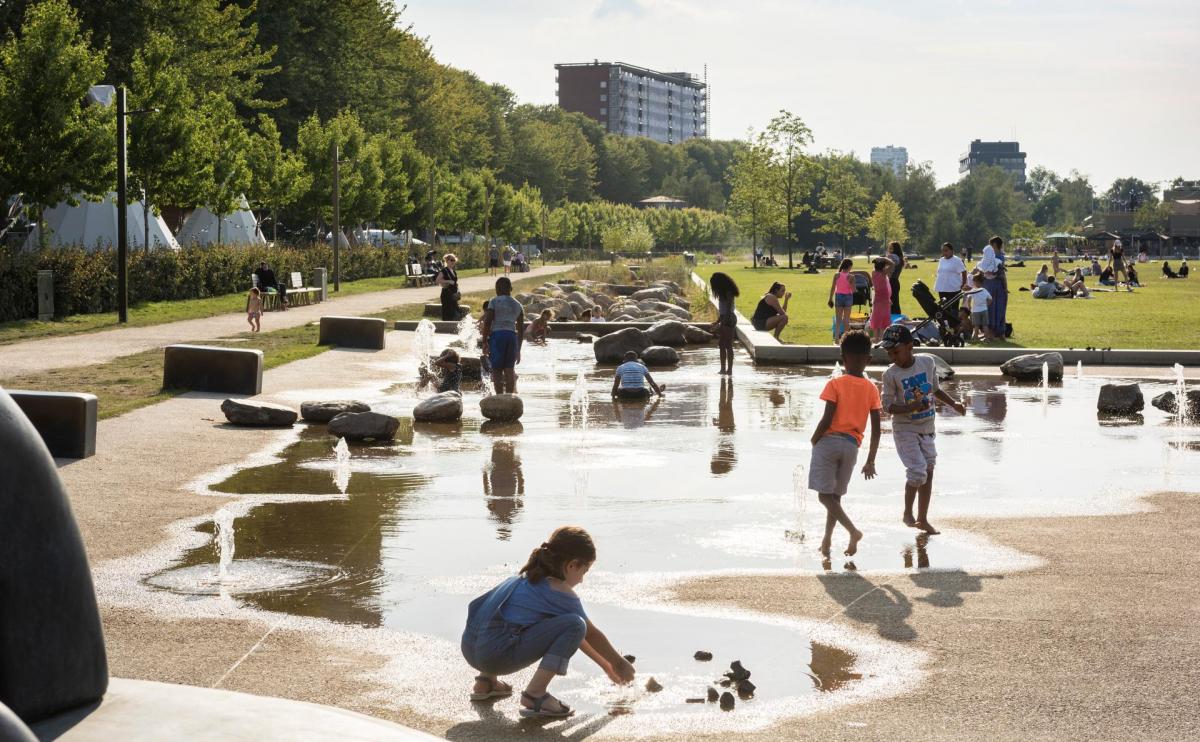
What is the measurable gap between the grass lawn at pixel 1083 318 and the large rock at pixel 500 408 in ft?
37.7

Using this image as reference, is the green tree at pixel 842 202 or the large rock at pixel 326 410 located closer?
the large rock at pixel 326 410

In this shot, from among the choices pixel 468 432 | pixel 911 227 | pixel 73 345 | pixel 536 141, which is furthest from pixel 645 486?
pixel 911 227

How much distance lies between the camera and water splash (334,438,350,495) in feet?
39.0

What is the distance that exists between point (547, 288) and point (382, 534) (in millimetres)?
35873

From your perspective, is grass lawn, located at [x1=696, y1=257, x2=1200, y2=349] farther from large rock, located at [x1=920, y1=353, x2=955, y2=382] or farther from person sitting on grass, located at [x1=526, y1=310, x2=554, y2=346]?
large rock, located at [x1=920, y1=353, x2=955, y2=382]

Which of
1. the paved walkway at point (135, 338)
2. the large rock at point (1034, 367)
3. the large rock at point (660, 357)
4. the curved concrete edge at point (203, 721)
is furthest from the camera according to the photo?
the large rock at point (660, 357)

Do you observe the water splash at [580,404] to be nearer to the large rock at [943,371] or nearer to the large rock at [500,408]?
the large rock at [500,408]

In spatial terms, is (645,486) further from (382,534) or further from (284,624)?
(284,624)

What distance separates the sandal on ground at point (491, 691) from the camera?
20.6 ft

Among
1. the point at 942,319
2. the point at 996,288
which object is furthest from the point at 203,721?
the point at 996,288

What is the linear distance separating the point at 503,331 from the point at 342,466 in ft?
15.5

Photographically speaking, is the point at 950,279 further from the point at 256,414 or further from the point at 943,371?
the point at 256,414

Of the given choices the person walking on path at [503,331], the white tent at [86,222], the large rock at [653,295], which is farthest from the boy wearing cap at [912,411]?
the white tent at [86,222]

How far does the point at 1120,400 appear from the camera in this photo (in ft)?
56.0
